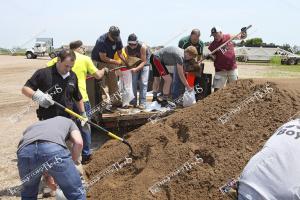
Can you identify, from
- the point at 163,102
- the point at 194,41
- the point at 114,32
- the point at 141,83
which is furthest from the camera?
the point at 194,41

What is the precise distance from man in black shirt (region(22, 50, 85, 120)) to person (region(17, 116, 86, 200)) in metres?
1.26

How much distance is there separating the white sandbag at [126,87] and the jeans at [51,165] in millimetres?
4392

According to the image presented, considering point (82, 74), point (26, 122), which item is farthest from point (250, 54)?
point (82, 74)

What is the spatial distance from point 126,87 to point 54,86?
9.90 feet

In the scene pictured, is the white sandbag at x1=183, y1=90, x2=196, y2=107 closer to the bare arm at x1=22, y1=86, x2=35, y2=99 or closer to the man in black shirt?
the man in black shirt

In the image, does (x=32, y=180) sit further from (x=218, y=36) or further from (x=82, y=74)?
(x=218, y=36)

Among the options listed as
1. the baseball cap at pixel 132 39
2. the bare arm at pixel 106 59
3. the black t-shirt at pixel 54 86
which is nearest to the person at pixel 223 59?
the baseball cap at pixel 132 39

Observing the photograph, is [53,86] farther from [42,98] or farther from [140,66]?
[140,66]

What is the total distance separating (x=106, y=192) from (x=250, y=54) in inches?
1387

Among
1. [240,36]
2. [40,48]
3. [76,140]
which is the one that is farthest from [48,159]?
[40,48]

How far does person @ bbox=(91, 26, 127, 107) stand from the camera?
8289 millimetres

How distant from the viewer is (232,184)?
4695mm

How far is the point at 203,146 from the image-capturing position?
208 inches

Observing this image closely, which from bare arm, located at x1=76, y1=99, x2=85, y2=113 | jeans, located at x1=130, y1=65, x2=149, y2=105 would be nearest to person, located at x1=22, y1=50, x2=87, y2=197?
bare arm, located at x1=76, y1=99, x2=85, y2=113
